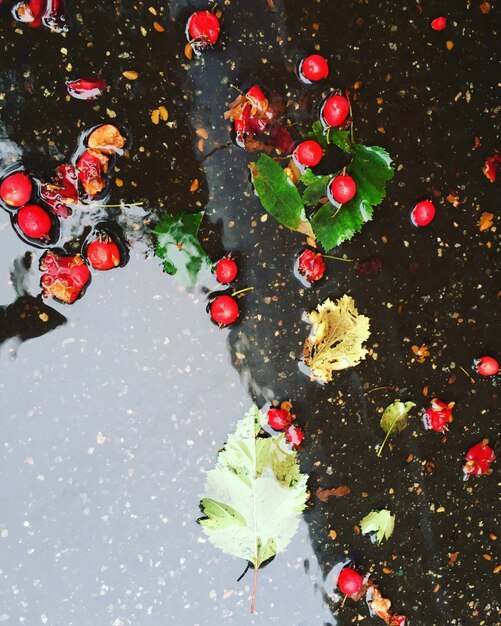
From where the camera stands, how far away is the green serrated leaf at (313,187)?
158 cm

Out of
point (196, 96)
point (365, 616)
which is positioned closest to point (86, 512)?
point (365, 616)

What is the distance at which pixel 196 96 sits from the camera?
5.08 ft

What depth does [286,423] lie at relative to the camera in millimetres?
1631

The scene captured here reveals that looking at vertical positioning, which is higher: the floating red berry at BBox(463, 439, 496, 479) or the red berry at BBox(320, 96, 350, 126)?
the red berry at BBox(320, 96, 350, 126)

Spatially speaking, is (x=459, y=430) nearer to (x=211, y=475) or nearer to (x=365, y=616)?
(x=365, y=616)

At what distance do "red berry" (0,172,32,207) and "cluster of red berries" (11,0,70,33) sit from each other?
15.8 inches

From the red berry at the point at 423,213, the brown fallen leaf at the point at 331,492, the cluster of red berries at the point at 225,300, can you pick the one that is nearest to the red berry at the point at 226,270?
the cluster of red berries at the point at 225,300

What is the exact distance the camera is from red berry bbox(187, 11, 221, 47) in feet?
4.91

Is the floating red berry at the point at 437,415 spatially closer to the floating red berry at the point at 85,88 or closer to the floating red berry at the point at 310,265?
the floating red berry at the point at 310,265

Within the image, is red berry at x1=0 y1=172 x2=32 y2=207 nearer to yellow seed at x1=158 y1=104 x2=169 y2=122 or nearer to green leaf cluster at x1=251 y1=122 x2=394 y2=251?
yellow seed at x1=158 y1=104 x2=169 y2=122

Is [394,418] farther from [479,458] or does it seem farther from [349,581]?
[349,581]

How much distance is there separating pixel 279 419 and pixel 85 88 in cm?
106

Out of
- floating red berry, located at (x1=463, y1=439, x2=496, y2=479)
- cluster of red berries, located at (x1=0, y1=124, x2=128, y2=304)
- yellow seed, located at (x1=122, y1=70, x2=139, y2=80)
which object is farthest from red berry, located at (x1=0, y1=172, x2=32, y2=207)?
floating red berry, located at (x1=463, y1=439, x2=496, y2=479)

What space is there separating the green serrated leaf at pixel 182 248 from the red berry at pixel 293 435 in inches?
20.3
